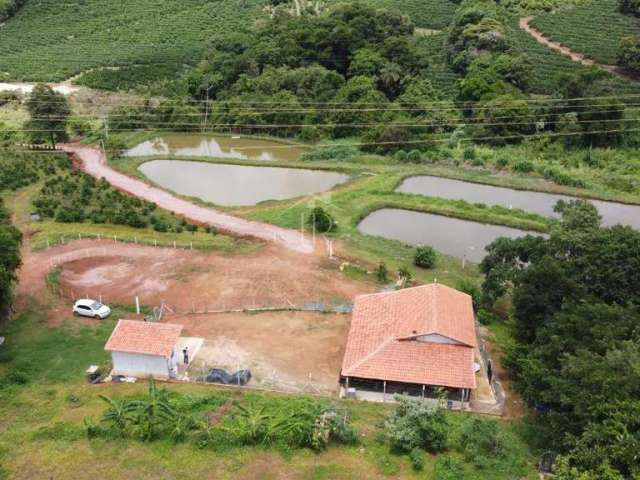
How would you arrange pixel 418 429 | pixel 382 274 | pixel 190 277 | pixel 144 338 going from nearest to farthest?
pixel 418 429, pixel 144 338, pixel 382 274, pixel 190 277

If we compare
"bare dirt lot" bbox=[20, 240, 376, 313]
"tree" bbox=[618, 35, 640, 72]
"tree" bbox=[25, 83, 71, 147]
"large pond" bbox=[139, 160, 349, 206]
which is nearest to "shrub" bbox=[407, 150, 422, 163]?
"large pond" bbox=[139, 160, 349, 206]

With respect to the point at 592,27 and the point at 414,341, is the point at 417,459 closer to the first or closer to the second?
the point at 414,341

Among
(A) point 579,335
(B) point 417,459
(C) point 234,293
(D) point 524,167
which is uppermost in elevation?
(D) point 524,167

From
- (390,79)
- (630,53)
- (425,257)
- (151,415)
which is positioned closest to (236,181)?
(425,257)

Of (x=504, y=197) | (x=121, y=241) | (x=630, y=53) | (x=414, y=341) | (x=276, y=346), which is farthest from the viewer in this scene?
(x=630, y=53)

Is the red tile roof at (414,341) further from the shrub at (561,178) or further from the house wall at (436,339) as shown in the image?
the shrub at (561,178)

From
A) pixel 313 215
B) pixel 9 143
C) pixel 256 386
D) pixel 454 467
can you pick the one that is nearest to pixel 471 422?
pixel 454 467
